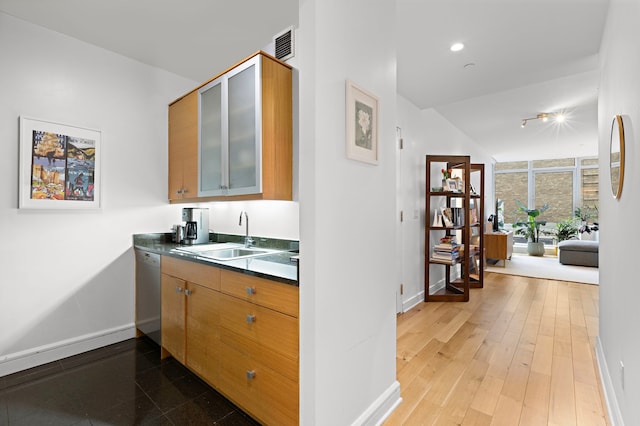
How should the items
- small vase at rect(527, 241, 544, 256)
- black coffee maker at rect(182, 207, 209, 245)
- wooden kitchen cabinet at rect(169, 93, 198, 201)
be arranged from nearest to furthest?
wooden kitchen cabinet at rect(169, 93, 198, 201) → black coffee maker at rect(182, 207, 209, 245) → small vase at rect(527, 241, 544, 256)

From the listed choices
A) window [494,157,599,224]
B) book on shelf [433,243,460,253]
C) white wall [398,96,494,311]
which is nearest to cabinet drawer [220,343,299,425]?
white wall [398,96,494,311]

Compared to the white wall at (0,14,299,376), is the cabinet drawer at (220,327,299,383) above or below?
below

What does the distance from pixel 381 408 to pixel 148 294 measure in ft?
6.76

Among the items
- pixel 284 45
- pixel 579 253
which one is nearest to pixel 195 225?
pixel 284 45

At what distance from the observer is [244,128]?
6.91ft

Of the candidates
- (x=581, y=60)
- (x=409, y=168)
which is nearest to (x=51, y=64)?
(x=409, y=168)

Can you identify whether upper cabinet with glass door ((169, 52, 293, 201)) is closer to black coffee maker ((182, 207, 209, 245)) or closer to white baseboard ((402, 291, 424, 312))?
black coffee maker ((182, 207, 209, 245))

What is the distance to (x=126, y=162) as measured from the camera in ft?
9.17

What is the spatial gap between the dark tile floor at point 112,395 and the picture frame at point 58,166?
1.24 m

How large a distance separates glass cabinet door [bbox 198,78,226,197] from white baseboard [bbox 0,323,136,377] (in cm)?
148

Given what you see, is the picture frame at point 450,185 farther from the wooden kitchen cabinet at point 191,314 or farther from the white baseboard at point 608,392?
the wooden kitchen cabinet at point 191,314

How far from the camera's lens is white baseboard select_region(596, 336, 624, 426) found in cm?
156

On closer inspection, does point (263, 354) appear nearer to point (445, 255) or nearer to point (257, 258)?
point (257, 258)

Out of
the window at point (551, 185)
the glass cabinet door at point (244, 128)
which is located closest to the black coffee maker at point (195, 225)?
the glass cabinet door at point (244, 128)
